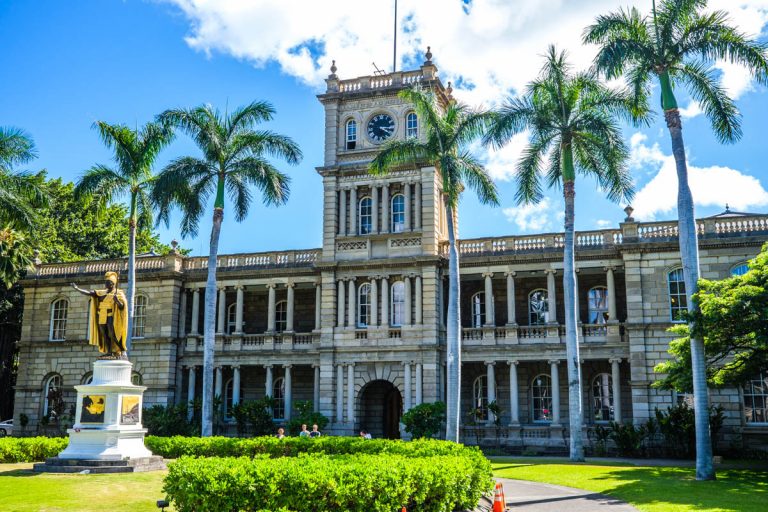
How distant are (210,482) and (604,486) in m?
12.1

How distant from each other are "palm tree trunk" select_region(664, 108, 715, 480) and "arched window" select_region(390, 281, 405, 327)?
595 inches

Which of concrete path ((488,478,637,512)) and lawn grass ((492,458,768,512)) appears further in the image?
lawn grass ((492,458,768,512))

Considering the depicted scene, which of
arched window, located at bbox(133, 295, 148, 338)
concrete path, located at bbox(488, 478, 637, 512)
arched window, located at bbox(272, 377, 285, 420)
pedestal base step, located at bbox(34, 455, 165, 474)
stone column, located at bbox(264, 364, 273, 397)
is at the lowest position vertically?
concrete path, located at bbox(488, 478, 637, 512)

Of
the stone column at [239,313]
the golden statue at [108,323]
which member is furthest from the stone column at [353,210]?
the golden statue at [108,323]

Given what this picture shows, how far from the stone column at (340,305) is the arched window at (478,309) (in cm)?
635

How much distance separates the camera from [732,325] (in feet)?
67.7

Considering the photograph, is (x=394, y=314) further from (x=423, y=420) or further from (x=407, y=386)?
(x=423, y=420)

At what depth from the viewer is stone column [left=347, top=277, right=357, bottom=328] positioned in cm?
3550

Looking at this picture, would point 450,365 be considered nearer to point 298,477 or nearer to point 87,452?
point 87,452

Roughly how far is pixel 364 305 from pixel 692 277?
56.6ft

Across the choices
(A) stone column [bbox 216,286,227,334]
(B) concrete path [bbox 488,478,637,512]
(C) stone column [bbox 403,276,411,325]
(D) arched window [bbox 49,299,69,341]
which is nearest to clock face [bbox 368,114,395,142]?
(C) stone column [bbox 403,276,411,325]

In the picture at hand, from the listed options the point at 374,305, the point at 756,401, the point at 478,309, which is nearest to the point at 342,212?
the point at 374,305

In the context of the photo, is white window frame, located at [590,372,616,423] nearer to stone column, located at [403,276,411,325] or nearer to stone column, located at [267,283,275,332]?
stone column, located at [403,276,411,325]

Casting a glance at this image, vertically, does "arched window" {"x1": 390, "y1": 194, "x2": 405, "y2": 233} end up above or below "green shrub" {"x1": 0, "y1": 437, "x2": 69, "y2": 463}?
above
